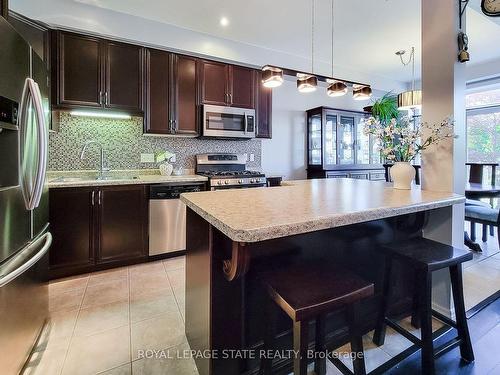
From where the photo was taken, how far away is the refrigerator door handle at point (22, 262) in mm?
1116

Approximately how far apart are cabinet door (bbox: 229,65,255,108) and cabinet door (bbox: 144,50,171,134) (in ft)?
2.83

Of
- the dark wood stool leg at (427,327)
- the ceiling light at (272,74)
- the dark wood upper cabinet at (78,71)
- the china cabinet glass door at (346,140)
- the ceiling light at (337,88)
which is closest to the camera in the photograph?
the dark wood stool leg at (427,327)

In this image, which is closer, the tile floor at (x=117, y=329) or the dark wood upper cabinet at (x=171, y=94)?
the tile floor at (x=117, y=329)

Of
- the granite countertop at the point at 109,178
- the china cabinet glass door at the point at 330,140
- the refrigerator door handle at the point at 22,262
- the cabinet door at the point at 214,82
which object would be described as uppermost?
the cabinet door at the point at 214,82

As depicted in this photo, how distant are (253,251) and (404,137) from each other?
1.40 meters

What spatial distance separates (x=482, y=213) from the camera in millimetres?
2889

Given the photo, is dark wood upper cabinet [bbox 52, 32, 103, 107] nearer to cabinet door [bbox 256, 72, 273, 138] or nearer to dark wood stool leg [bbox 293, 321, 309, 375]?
cabinet door [bbox 256, 72, 273, 138]

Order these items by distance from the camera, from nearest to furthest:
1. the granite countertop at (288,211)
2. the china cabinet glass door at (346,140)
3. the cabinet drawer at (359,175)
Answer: the granite countertop at (288,211)
the china cabinet glass door at (346,140)
the cabinet drawer at (359,175)

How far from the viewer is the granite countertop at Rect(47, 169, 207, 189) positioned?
2.45 metres

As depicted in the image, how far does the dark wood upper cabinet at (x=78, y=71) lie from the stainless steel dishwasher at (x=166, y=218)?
3.85ft

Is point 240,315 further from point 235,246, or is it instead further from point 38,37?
point 38,37

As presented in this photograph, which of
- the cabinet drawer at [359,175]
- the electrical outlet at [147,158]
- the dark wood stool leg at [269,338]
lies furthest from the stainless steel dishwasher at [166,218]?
the cabinet drawer at [359,175]

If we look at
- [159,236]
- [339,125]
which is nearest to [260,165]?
[339,125]

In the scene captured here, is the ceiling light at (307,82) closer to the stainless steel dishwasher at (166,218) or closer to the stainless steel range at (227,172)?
the stainless steel range at (227,172)
